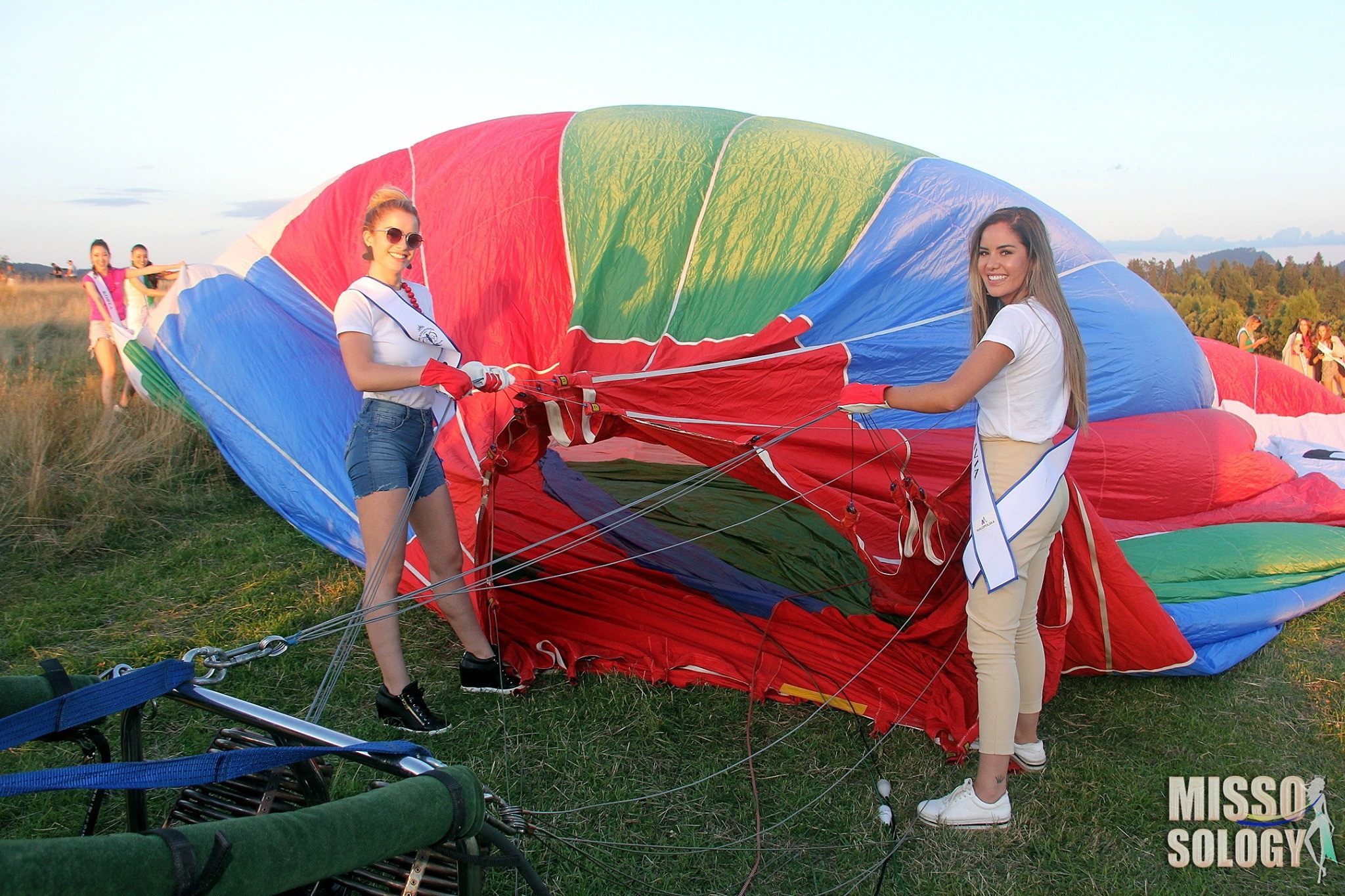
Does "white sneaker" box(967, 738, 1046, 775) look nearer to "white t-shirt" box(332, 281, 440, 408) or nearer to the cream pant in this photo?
the cream pant

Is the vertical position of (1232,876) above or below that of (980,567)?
below

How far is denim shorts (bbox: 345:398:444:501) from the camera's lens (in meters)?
2.53

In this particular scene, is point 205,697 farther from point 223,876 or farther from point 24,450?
point 24,450

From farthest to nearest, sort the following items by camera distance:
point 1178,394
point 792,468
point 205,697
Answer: point 1178,394 < point 792,468 < point 205,697

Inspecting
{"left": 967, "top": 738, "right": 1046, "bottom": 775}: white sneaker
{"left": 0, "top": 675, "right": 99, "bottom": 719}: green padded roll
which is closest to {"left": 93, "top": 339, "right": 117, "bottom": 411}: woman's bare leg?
{"left": 0, "top": 675, "right": 99, "bottom": 719}: green padded roll

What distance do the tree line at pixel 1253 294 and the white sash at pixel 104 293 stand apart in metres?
9.53

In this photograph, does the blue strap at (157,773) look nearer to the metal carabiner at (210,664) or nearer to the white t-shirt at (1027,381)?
the metal carabiner at (210,664)

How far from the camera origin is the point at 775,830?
7.56ft

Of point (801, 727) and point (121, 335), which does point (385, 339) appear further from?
point (121, 335)

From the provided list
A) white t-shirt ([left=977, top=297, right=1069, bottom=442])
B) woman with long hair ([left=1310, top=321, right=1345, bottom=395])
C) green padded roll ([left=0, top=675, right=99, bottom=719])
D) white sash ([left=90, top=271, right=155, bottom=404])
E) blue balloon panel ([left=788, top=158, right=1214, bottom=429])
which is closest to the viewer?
green padded roll ([left=0, top=675, right=99, bottom=719])

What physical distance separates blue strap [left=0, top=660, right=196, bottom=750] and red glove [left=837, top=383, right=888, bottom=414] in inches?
58.4

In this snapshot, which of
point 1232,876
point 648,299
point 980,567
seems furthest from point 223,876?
point 648,299

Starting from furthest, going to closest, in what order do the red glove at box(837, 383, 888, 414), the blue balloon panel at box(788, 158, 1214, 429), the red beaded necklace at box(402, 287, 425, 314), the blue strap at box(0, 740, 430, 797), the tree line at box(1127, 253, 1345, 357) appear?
the tree line at box(1127, 253, 1345, 357)
the blue balloon panel at box(788, 158, 1214, 429)
the red beaded necklace at box(402, 287, 425, 314)
the red glove at box(837, 383, 888, 414)
the blue strap at box(0, 740, 430, 797)

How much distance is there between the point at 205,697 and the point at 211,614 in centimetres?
217
